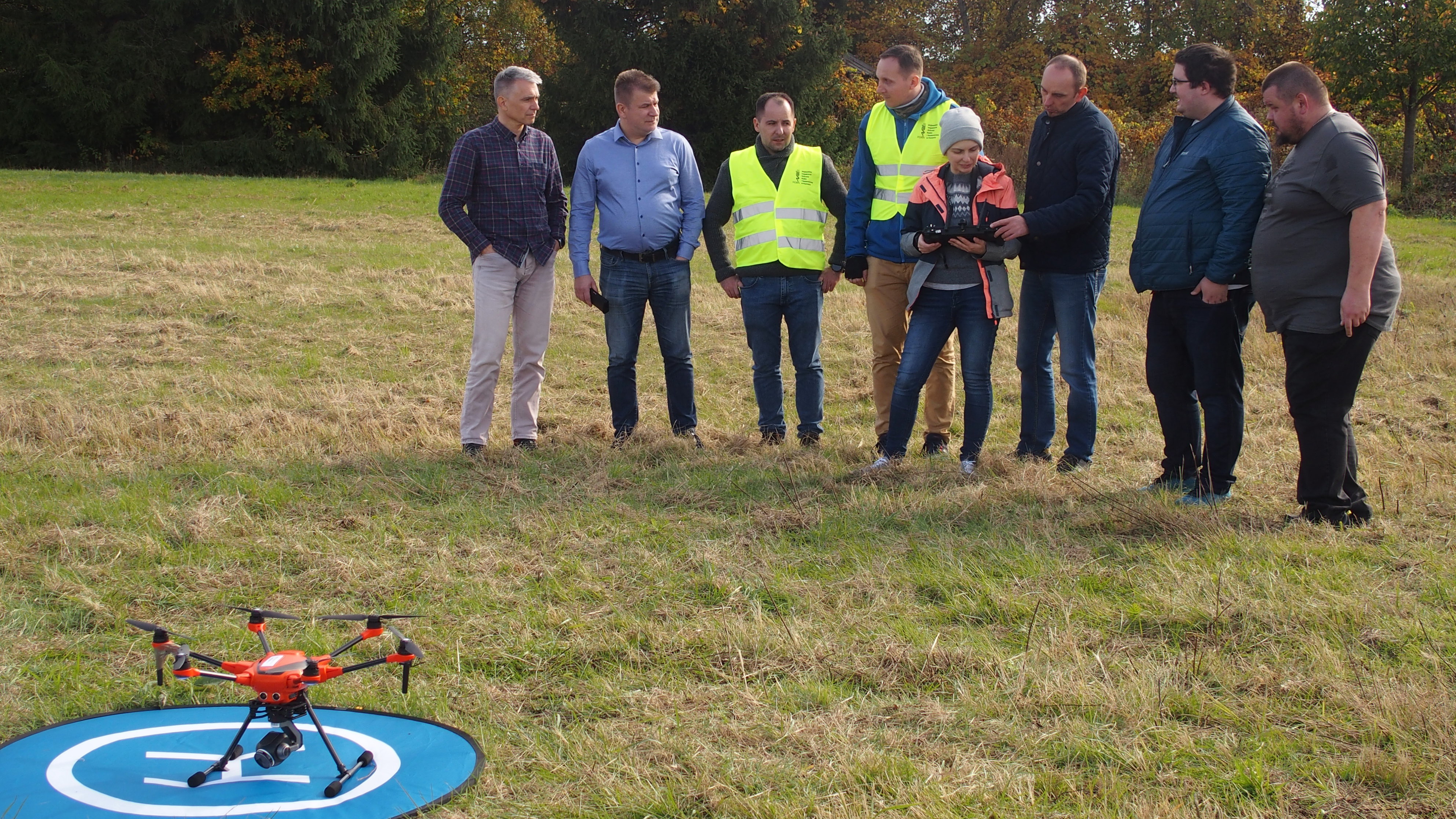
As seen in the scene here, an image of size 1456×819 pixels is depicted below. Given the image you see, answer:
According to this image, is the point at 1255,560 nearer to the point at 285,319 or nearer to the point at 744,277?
the point at 744,277

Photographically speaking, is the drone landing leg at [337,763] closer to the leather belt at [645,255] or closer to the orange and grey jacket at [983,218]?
the orange and grey jacket at [983,218]

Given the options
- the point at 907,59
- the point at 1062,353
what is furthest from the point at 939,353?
the point at 907,59

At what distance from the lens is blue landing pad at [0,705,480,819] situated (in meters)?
3.07

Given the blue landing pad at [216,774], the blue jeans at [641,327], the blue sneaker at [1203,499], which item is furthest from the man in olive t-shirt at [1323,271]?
the blue landing pad at [216,774]

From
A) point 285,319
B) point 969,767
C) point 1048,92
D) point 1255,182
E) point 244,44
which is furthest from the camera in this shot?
point 244,44

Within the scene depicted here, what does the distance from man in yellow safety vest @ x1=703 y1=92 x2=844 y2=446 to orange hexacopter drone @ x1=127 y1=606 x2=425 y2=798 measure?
409 centimetres

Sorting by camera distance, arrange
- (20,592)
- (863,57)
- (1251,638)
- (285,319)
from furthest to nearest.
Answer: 1. (863,57)
2. (285,319)
3. (20,592)
4. (1251,638)

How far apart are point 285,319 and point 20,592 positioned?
7081 millimetres

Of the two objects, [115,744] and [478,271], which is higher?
[478,271]

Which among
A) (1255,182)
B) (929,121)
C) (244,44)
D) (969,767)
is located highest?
(244,44)

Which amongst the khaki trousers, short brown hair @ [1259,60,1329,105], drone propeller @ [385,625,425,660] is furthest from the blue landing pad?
short brown hair @ [1259,60,1329,105]

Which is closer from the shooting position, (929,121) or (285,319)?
(929,121)

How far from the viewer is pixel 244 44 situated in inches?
1283

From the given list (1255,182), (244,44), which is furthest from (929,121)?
(244,44)
